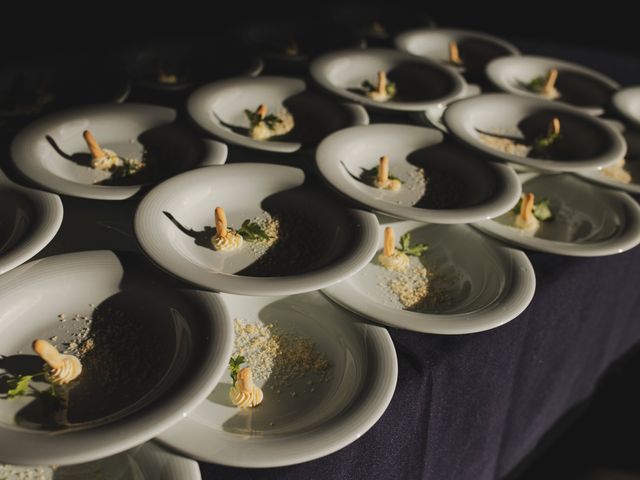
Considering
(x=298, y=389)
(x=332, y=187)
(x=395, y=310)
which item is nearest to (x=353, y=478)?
(x=298, y=389)

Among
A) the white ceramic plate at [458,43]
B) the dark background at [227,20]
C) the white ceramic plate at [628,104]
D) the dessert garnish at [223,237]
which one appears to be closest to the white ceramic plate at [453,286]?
the dessert garnish at [223,237]

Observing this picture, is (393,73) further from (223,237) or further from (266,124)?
(223,237)

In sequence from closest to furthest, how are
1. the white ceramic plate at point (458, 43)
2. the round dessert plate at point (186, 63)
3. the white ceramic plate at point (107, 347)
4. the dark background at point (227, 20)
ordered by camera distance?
the white ceramic plate at point (107, 347) < the round dessert plate at point (186, 63) < the white ceramic plate at point (458, 43) < the dark background at point (227, 20)

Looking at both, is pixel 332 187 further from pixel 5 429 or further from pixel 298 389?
pixel 5 429

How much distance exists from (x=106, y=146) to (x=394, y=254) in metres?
0.80

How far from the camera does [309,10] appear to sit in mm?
4152

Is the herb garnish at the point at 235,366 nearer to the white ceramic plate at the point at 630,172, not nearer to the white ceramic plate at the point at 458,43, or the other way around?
the white ceramic plate at the point at 630,172

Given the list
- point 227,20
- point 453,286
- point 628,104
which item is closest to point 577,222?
point 453,286

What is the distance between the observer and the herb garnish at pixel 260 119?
1460 mm

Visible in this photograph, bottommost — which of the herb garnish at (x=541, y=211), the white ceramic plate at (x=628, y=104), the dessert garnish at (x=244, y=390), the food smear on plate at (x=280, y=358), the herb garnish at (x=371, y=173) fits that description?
the food smear on plate at (x=280, y=358)

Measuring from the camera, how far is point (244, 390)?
82 centimetres

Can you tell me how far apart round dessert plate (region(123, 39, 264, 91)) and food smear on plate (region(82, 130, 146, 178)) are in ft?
1.55

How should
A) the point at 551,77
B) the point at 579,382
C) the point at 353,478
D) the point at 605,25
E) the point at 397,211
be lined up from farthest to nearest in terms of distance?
the point at 605,25
the point at 551,77
the point at 579,382
the point at 397,211
the point at 353,478

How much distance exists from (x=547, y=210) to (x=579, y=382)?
0.52 metres
